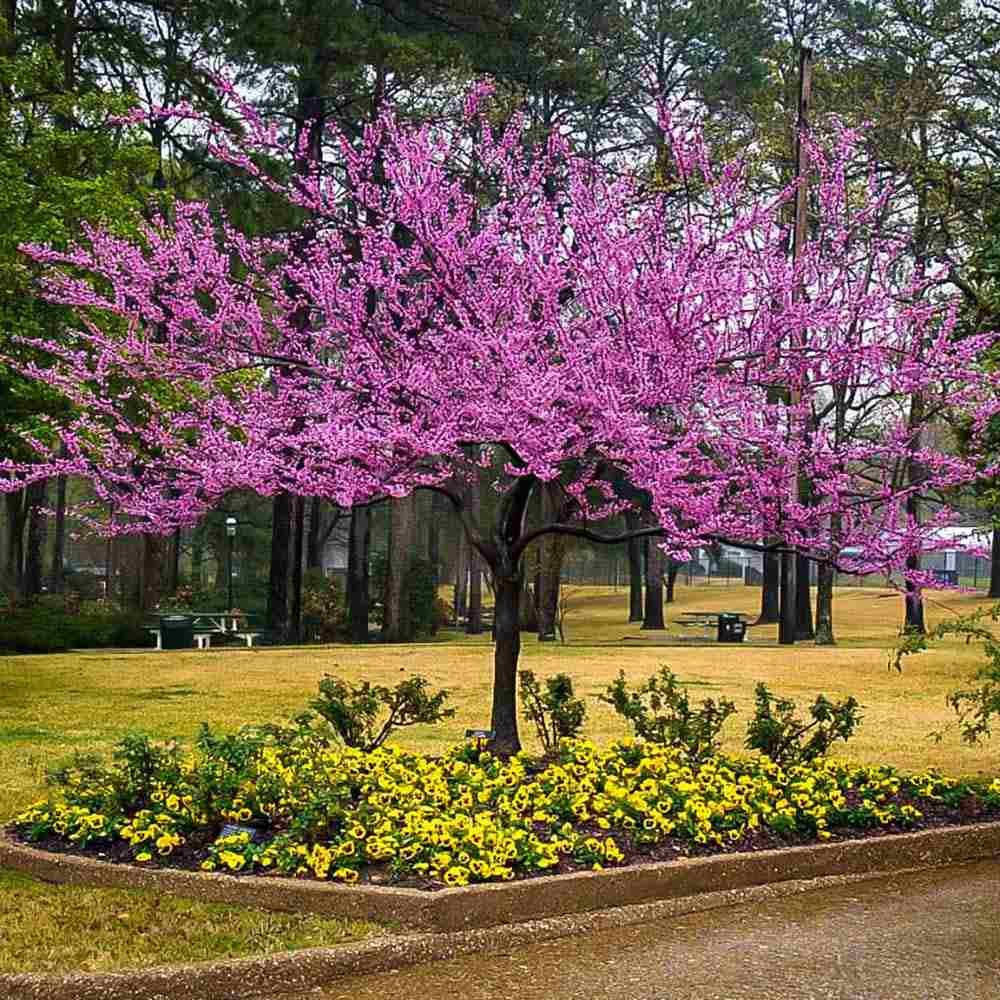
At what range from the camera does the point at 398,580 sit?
32.5 meters

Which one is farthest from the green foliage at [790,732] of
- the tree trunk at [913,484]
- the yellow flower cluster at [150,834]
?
the yellow flower cluster at [150,834]

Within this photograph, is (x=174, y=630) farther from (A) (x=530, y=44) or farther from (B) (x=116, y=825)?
(B) (x=116, y=825)

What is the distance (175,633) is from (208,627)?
2105mm

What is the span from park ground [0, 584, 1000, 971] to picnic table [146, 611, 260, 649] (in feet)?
6.63

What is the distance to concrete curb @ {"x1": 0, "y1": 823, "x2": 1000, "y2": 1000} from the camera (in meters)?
5.70

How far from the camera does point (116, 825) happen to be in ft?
24.9

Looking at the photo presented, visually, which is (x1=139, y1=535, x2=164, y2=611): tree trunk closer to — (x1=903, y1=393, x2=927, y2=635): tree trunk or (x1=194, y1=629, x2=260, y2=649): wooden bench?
(x1=194, y1=629, x2=260, y2=649): wooden bench

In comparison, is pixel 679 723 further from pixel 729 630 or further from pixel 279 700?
pixel 729 630

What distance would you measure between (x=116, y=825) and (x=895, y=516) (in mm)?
5392

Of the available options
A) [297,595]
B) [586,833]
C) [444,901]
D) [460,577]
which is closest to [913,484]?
[586,833]

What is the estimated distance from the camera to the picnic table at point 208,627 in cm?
2758

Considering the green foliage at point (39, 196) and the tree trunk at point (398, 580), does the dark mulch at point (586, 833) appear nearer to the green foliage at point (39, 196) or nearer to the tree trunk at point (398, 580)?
the green foliage at point (39, 196)

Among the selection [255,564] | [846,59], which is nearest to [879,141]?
[846,59]

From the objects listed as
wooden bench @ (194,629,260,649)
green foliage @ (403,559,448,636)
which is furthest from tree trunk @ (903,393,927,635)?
wooden bench @ (194,629,260,649)
